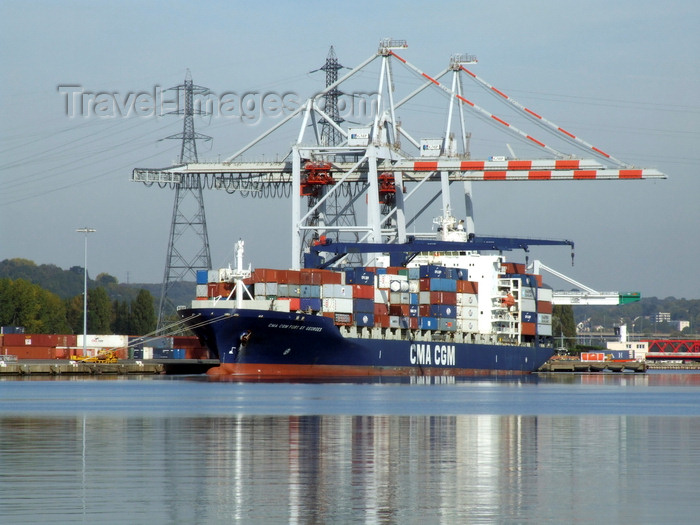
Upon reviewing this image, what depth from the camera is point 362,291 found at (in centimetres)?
6588

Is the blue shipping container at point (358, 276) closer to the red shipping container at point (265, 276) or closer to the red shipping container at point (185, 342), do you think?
the red shipping container at point (265, 276)

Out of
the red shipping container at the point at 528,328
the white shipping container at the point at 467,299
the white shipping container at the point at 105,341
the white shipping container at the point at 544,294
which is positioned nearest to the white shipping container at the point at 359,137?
the white shipping container at the point at 467,299

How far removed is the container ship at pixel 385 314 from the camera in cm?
6016

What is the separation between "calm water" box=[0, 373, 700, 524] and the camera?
1198 centimetres

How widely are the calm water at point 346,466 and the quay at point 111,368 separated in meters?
39.6

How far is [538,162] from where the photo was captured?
65.2m

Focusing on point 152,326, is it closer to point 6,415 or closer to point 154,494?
point 6,415

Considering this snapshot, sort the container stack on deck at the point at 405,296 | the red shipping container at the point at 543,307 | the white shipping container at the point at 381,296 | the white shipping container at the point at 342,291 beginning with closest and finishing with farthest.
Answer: the container stack on deck at the point at 405,296
the white shipping container at the point at 342,291
the white shipping container at the point at 381,296
the red shipping container at the point at 543,307

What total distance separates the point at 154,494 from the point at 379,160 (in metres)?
58.1

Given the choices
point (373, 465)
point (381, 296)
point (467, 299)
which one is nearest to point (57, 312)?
point (467, 299)

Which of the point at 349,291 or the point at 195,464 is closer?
the point at 195,464

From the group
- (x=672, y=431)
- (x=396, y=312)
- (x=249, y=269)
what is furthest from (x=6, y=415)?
(x=396, y=312)

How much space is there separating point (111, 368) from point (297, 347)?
703 inches

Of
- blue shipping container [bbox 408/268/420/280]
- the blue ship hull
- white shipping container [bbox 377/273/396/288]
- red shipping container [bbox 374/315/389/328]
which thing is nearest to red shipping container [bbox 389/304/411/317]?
red shipping container [bbox 374/315/389/328]
